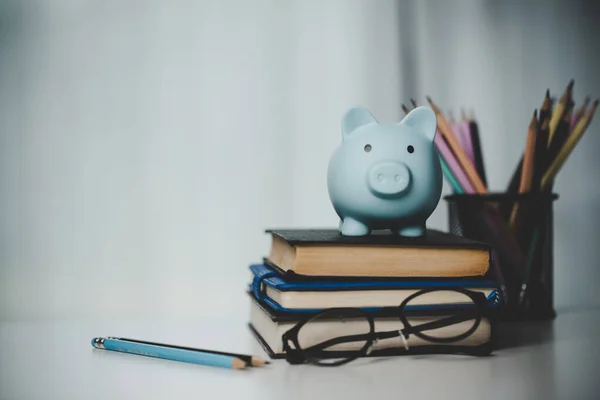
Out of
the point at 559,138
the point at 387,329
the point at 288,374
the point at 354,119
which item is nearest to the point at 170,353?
the point at 288,374

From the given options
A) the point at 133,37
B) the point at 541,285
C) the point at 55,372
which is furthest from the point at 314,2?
the point at 55,372

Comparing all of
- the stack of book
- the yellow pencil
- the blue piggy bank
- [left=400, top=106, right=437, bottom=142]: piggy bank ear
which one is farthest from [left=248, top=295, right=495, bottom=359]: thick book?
the yellow pencil

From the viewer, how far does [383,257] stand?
2.41 ft

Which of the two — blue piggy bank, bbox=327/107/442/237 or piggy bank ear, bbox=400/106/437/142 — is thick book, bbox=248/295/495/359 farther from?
piggy bank ear, bbox=400/106/437/142

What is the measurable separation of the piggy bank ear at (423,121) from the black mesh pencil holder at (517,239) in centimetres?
19

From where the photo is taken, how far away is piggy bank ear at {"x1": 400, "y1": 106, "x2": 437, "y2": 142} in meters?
0.81

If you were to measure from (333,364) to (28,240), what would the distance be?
0.56 m

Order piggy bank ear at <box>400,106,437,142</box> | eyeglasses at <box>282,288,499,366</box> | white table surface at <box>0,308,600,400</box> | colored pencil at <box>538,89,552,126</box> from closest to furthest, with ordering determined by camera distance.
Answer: white table surface at <box>0,308,600,400</box>, eyeglasses at <box>282,288,499,366</box>, piggy bank ear at <box>400,106,437,142</box>, colored pencil at <box>538,89,552,126</box>

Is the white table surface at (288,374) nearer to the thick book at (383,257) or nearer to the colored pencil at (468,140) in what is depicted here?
the thick book at (383,257)

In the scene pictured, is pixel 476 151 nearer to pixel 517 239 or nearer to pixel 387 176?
pixel 517 239

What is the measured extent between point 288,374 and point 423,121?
0.35 m

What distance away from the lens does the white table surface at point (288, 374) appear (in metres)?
0.60

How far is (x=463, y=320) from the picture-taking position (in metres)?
0.74

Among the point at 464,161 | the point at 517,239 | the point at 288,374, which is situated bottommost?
the point at 288,374
